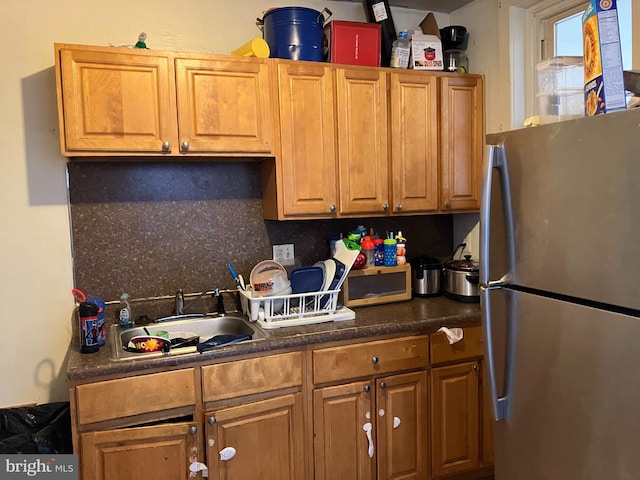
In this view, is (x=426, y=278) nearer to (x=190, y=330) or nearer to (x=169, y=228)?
(x=190, y=330)

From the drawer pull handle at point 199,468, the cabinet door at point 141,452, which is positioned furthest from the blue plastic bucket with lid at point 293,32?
the drawer pull handle at point 199,468

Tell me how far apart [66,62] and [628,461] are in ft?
7.42

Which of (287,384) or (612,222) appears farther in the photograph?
(287,384)

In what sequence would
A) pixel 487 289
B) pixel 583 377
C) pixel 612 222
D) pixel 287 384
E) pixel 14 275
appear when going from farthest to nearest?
pixel 14 275
pixel 287 384
pixel 487 289
pixel 583 377
pixel 612 222

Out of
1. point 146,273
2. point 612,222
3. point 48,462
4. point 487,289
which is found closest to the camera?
point 612,222

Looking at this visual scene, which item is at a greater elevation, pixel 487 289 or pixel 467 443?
pixel 487 289

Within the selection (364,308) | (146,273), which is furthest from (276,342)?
(146,273)

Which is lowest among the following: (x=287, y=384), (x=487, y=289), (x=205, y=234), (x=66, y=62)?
(x=287, y=384)

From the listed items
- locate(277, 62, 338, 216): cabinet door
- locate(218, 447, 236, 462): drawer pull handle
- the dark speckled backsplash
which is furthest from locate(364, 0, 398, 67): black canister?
locate(218, 447, 236, 462): drawer pull handle

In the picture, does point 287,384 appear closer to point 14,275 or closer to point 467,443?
point 467,443

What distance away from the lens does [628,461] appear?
46.7 inches

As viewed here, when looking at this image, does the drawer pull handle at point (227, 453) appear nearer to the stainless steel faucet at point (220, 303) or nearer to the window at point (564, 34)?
the stainless steel faucet at point (220, 303)

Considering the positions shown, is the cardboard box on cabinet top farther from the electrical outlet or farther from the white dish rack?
the white dish rack

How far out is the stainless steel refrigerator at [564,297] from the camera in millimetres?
1170
